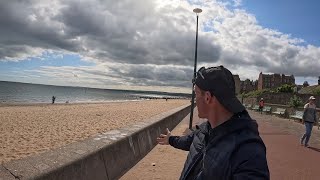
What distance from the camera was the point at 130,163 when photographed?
7234 millimetres

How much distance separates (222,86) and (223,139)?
0.30 metres

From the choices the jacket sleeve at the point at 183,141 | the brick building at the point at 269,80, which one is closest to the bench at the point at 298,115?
the jacket sleeve at the point at 183,141

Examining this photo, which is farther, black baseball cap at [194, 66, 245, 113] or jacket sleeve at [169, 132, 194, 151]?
jacket sleeve at [169, 132, 194, 151]

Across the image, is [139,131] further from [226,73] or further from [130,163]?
[226,73]

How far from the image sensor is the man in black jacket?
1765 mm

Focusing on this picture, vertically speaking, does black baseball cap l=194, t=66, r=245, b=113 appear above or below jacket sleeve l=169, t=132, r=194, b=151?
above

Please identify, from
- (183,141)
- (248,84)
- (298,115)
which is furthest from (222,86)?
(248,84)

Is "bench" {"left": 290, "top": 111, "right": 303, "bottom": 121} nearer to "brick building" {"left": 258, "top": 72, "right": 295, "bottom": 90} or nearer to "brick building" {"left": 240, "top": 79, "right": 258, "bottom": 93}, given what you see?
"brick building" {"left": 258, "top": 72, "right": 295, "bottom": 90}

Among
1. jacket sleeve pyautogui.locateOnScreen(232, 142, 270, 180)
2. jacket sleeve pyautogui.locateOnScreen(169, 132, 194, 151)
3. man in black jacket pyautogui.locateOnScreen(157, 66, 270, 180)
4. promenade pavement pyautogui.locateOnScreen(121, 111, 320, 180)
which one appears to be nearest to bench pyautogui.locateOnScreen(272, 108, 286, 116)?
promenade pavement pyautogui.locateOnScreen(121, 111, 320, 180)

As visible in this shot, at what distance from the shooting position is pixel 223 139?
1.90 metres

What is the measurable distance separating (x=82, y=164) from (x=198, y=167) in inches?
114

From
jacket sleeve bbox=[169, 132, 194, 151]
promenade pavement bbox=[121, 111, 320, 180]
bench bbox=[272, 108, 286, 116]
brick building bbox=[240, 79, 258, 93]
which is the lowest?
promenade pavement bbox=[121, 111, 320, 180]

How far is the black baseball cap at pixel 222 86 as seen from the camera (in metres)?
1.98

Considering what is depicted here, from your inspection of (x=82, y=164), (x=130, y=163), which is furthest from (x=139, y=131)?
(x=82, y=164)
